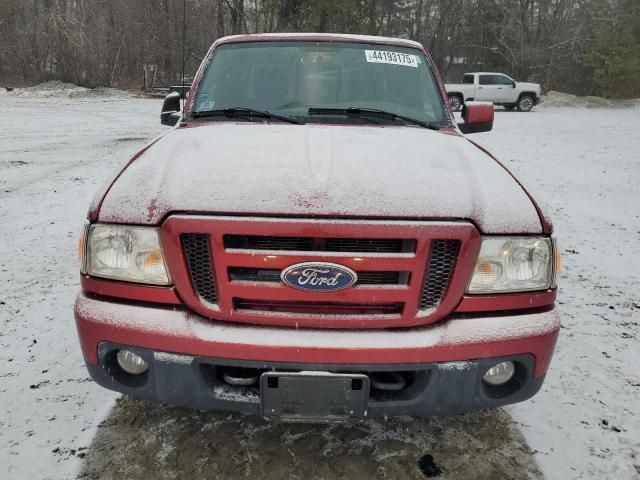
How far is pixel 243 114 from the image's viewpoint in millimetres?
→ 2775

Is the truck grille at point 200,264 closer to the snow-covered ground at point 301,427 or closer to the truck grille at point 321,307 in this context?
the truck grille at point 321,307

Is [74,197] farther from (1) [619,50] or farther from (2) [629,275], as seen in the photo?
(1) [619,50]

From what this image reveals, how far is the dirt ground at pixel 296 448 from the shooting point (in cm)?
195

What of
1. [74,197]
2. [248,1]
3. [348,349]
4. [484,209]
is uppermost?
[248,1]

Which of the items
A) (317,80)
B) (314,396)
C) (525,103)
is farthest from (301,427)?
(525,103)

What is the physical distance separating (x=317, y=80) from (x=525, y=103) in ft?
76.4

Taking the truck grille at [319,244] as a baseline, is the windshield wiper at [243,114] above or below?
above

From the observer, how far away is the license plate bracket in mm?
1647

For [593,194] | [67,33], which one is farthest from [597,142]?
[67,33]

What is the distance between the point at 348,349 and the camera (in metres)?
1.64

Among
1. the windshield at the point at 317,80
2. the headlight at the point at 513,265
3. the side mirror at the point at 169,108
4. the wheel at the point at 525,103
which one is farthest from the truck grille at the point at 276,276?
the wheel at the point at 525,103

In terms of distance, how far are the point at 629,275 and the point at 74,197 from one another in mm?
5994

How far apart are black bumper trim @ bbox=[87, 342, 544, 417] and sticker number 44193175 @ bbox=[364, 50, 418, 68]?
2.20m

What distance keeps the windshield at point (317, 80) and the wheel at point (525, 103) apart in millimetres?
22499
